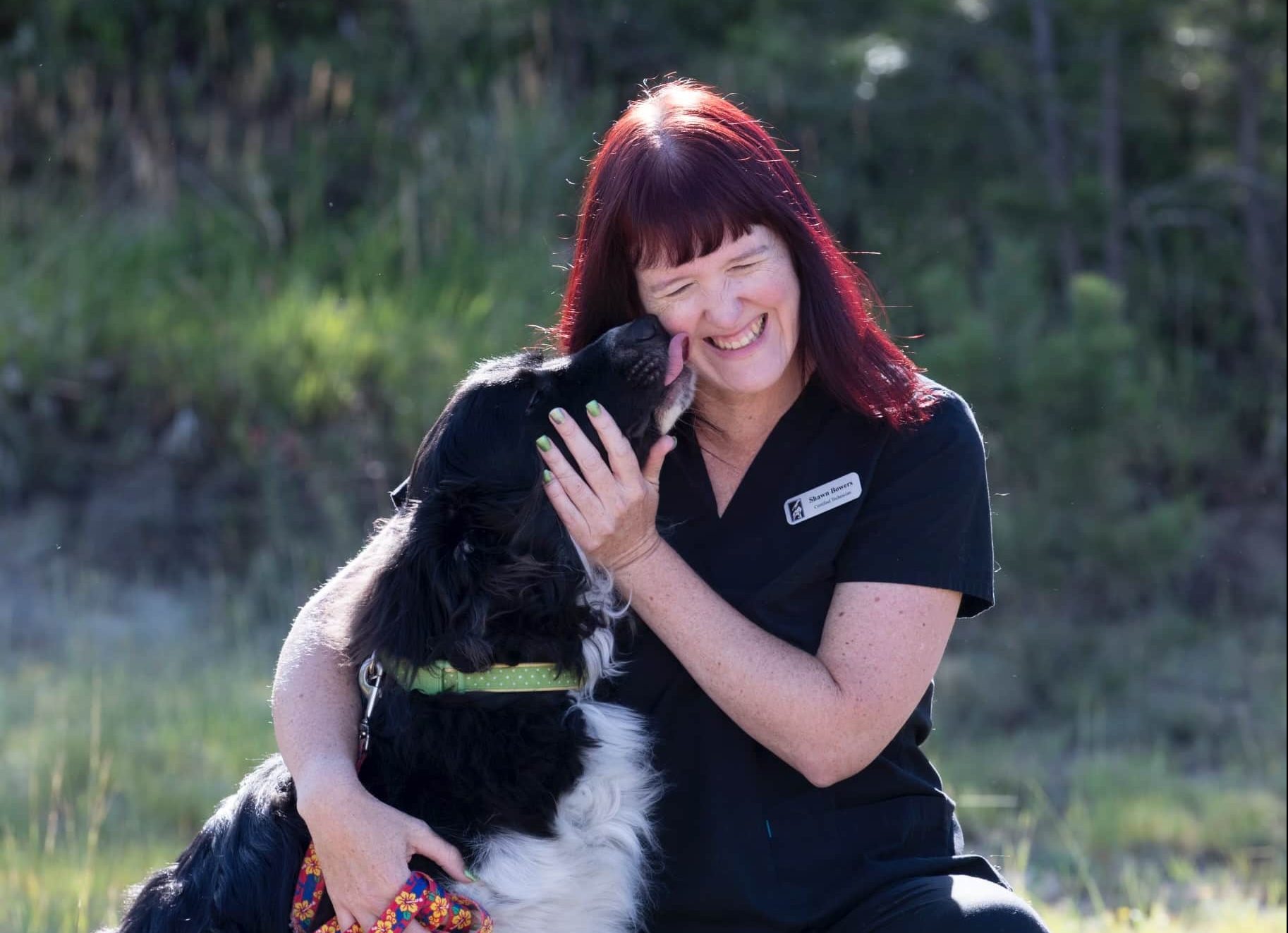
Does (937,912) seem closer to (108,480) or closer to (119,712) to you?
(119,712)

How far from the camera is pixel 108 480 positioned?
675 centimetres

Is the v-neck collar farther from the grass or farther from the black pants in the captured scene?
the grass

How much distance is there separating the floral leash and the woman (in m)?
0.04

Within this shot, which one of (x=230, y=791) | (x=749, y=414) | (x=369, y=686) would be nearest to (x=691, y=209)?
(x=749, y=414)

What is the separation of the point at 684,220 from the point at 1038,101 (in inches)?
210

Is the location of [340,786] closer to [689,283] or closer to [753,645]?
[753,645]

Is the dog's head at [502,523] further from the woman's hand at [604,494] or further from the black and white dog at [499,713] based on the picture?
the woman's hand at [604,494]

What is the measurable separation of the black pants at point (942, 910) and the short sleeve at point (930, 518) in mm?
493

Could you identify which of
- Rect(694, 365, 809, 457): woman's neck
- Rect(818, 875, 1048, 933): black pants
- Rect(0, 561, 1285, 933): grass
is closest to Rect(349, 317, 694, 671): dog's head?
Rect(694, 365, 809, 457): woman's neck

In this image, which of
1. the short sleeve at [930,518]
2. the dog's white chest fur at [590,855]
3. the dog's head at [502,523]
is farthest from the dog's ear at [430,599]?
the short sleeve at [930,518]

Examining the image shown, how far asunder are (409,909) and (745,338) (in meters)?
1.15

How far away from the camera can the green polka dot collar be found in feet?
7.96

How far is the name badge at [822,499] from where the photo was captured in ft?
8.29

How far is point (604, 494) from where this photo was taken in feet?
7.75
